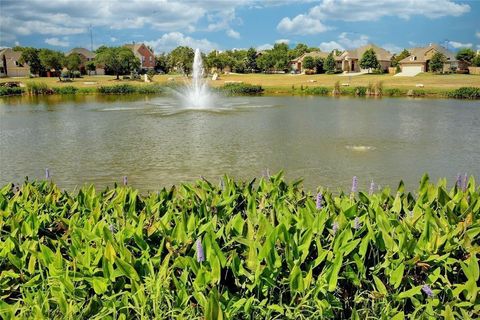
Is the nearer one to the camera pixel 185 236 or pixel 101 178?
pixel 185 236

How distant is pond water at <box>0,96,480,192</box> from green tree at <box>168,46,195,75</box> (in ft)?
252

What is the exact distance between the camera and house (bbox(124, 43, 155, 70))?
5089 inches

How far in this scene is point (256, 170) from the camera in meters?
14.3

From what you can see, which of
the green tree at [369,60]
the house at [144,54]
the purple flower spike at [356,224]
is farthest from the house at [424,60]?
the purple flower spike at [356,224]

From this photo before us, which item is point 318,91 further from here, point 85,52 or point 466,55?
point 85,52

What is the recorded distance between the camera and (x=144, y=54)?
5226 inches

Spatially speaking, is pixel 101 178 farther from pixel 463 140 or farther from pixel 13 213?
pixel 463 140

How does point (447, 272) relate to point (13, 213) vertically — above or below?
below

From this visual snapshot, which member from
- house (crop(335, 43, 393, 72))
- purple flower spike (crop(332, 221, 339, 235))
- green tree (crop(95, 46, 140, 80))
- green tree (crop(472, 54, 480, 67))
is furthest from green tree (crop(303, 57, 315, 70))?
purple flower spike (crop(332, 221, 339, 235))

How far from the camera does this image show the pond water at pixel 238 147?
13.8 metres

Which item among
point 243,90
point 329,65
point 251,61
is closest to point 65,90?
point 243,90

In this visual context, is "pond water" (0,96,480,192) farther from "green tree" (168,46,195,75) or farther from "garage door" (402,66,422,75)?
"green tree" (168,46,195,75)

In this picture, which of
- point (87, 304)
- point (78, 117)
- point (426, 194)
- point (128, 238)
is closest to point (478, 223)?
point (426, 194)

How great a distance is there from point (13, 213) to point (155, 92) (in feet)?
187
